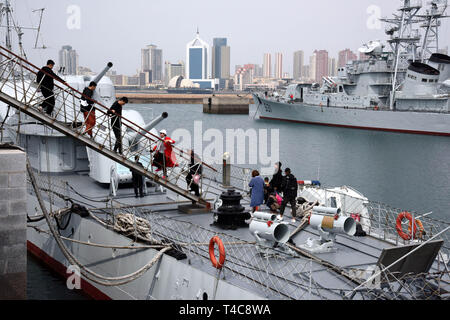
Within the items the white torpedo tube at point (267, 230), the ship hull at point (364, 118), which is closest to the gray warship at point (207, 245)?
the white torpedo tube at point (267, 230)

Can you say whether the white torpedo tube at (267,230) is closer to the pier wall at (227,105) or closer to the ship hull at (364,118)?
the ship hull at (364,118)

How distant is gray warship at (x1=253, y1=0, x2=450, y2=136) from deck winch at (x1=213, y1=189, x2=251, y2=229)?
65605 mm

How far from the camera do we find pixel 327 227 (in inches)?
413

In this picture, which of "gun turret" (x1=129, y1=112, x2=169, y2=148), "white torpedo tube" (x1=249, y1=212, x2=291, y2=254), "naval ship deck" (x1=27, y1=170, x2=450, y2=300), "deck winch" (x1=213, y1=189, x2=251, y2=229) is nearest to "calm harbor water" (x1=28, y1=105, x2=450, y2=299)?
"gun turret" (x1=129, y1=112, x2=169, y2=148)

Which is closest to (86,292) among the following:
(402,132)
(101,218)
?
(101,218)

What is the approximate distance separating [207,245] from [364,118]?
7277 centimetres

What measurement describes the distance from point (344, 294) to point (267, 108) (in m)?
91.1

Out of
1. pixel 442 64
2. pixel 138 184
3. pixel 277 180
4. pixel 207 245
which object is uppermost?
pixel 442 64

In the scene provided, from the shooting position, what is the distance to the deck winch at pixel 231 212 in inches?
496

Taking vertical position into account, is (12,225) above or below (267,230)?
above

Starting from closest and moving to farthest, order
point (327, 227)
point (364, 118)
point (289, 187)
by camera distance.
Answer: point (327, 227) < point (289, 187) < point (364, 118)

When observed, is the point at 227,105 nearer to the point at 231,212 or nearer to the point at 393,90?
the point at 393,90

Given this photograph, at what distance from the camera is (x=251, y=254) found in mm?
10680

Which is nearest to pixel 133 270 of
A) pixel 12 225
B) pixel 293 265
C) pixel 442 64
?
pixel 12 225
